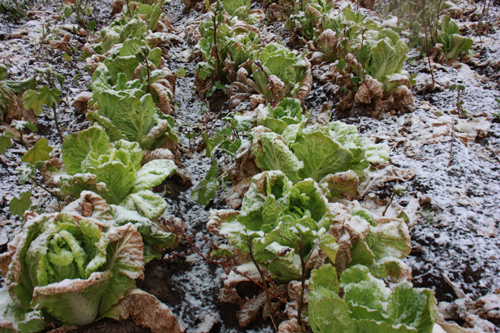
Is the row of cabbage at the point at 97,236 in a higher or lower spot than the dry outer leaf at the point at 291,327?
higher

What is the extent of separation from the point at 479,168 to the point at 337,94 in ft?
4.58

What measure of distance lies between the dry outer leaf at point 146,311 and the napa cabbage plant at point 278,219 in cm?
45

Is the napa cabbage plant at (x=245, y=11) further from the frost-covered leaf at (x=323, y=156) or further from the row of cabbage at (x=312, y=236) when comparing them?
the frost-covered leaf at (x=323, y=156)

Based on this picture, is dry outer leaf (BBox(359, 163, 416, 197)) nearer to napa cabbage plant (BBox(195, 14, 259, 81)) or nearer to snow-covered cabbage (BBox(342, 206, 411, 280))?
snow-covered cabbage (BBox(342, 206, 411, 280))

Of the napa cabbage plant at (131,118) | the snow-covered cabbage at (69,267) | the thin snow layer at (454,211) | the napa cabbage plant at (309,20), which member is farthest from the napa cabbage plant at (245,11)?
the snow-covered cabbage at (69,267)

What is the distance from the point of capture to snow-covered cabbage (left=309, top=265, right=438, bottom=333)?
1.19 m

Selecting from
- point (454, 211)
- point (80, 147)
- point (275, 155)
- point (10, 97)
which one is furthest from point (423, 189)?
point (10, 97)

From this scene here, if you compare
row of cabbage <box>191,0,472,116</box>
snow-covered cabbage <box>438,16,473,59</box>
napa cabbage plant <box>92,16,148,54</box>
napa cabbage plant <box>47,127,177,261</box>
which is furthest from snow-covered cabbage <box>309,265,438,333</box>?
napa cabbage plant <box>92,16,148,54</box>

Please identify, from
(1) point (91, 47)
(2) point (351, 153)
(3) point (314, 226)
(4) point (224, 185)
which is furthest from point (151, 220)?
(1) point (91, 47)

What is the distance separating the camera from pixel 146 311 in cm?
164

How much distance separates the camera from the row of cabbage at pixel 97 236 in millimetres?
1450

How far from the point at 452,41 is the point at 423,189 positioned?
230 cm

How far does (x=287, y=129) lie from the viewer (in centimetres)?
229

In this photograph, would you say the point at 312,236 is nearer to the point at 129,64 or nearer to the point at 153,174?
the point at 153,174
